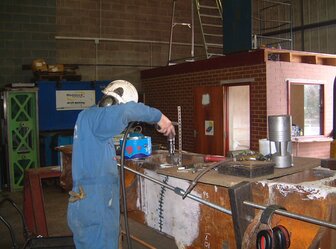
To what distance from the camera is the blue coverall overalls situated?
266 cm

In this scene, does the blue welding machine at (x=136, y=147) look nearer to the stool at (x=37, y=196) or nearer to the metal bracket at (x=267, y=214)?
the stool at (x=37, y=196)

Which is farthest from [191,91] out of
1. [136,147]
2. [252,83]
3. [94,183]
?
[94,183]

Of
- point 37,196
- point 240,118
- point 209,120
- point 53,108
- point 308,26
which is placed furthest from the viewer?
point 308,26

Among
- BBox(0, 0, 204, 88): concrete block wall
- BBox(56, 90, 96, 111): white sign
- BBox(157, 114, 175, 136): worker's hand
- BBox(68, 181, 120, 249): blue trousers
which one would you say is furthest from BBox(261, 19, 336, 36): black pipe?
BBox(68, 181, 120, 249): blue trousers

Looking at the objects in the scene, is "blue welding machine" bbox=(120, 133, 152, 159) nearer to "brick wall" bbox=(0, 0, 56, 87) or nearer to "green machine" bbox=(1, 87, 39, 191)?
"green machine" bbox=(1, 87, 39, 191)

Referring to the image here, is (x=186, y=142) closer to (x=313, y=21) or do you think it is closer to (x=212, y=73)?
(x=212, y=73)

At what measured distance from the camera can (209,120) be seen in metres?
7.49

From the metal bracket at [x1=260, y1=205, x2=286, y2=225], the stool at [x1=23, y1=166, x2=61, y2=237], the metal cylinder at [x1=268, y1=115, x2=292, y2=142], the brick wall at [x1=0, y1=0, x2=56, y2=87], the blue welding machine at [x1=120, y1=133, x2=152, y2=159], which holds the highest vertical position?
the brick wall at [x1=0, y1=0, x2=56, y2=87]

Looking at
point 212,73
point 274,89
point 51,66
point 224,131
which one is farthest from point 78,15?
point 274,89

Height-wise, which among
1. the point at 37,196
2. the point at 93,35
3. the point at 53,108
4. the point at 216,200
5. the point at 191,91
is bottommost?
the point at 37,196

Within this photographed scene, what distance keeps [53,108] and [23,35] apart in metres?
2.02

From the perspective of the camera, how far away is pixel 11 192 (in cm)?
773

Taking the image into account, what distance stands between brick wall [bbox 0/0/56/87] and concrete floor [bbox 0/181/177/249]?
2.96 m

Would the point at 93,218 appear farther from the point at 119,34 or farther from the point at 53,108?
the point at 119,34
